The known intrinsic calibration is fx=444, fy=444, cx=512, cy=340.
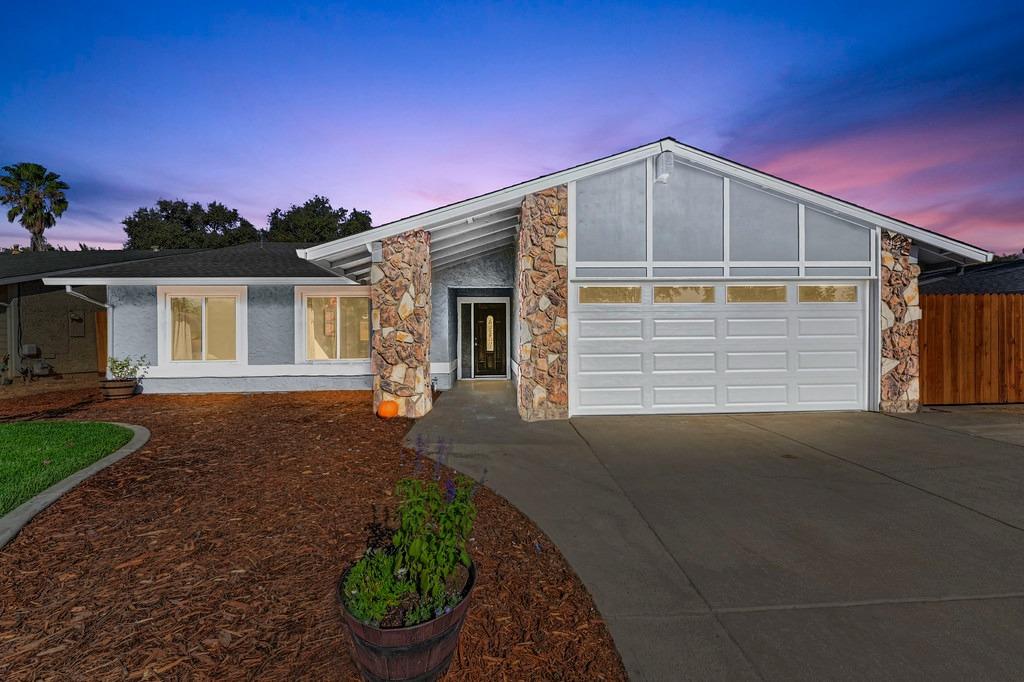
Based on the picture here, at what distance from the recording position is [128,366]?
10.1 metres

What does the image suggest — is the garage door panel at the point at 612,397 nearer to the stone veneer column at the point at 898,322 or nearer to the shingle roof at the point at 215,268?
the stone veneer column at the point at 898,322

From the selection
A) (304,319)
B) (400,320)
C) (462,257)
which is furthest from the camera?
(462,257)

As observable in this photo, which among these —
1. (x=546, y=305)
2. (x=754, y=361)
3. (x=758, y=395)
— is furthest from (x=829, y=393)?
(x=546, y=305)

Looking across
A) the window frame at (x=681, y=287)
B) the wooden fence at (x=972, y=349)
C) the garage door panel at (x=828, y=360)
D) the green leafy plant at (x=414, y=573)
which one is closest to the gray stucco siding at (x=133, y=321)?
the window frame at (x=681, y=287)

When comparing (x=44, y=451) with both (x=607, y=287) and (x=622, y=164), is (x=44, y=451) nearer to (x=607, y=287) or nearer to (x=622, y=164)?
(x=607, y=287)

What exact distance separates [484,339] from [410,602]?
10.9 m

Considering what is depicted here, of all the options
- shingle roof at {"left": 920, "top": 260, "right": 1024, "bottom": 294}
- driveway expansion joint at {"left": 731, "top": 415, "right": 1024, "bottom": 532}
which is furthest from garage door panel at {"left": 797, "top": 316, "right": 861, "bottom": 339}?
shingle roof at {"left": 920, "top": 260, "right": 1024, "bottom": 294}

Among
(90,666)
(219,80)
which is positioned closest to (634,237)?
(90,666)

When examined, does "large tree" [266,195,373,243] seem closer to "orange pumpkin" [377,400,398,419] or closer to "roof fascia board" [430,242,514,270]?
"roof fascia board" [430,242,514,270]

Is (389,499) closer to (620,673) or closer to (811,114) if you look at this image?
(620,673)

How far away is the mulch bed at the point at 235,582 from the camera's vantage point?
2.05 metres

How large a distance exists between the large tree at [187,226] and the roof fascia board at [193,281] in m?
29.3

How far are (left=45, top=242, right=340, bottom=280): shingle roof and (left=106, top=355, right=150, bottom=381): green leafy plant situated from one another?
1.86 meters

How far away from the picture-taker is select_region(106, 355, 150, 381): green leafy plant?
9.92 metres
